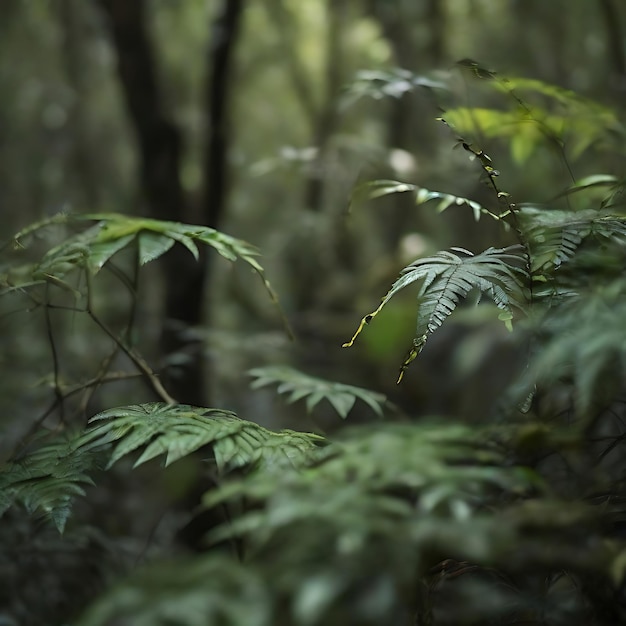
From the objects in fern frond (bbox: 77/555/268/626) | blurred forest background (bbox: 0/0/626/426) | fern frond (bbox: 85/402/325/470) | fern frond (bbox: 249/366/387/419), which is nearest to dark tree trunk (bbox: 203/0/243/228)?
blurred forest background (bbox: 0/0/626/426)

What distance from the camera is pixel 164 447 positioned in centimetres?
110

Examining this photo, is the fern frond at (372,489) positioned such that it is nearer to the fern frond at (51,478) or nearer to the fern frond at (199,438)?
the fern frond at (199,438)

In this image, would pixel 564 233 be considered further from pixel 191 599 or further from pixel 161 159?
pixel 161 159

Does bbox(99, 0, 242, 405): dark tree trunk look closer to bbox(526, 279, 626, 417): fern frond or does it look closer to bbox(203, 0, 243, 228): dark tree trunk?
bbox(203, 0, 243, 228): dark tree trunk

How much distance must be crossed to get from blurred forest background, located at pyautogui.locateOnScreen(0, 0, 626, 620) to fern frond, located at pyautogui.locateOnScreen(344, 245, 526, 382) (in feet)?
3.23

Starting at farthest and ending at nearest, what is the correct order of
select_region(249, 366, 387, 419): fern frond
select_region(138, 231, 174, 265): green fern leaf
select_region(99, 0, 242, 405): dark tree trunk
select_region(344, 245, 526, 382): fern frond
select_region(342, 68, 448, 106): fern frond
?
select_region(99, 0, 242, 405): dark tree trunk → select_region(342, 68, 448, 106): fern frond → select_region(249, 366, 387, 419): fern frond → select_region(138, 231, 174, 265): green fern leaf → select_region(344, 245, 526, 382): fern frond

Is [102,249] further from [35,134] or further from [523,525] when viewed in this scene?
[35,134]

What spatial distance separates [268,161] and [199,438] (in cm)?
173

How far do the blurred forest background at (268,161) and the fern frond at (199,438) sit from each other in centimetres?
87

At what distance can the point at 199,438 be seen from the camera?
1.13m

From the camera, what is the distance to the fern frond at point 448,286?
3.60 ft

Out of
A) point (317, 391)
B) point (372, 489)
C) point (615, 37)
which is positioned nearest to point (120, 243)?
point (317, 391)

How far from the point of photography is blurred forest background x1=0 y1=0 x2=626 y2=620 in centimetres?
303

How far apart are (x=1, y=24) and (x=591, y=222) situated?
20.3 feet
